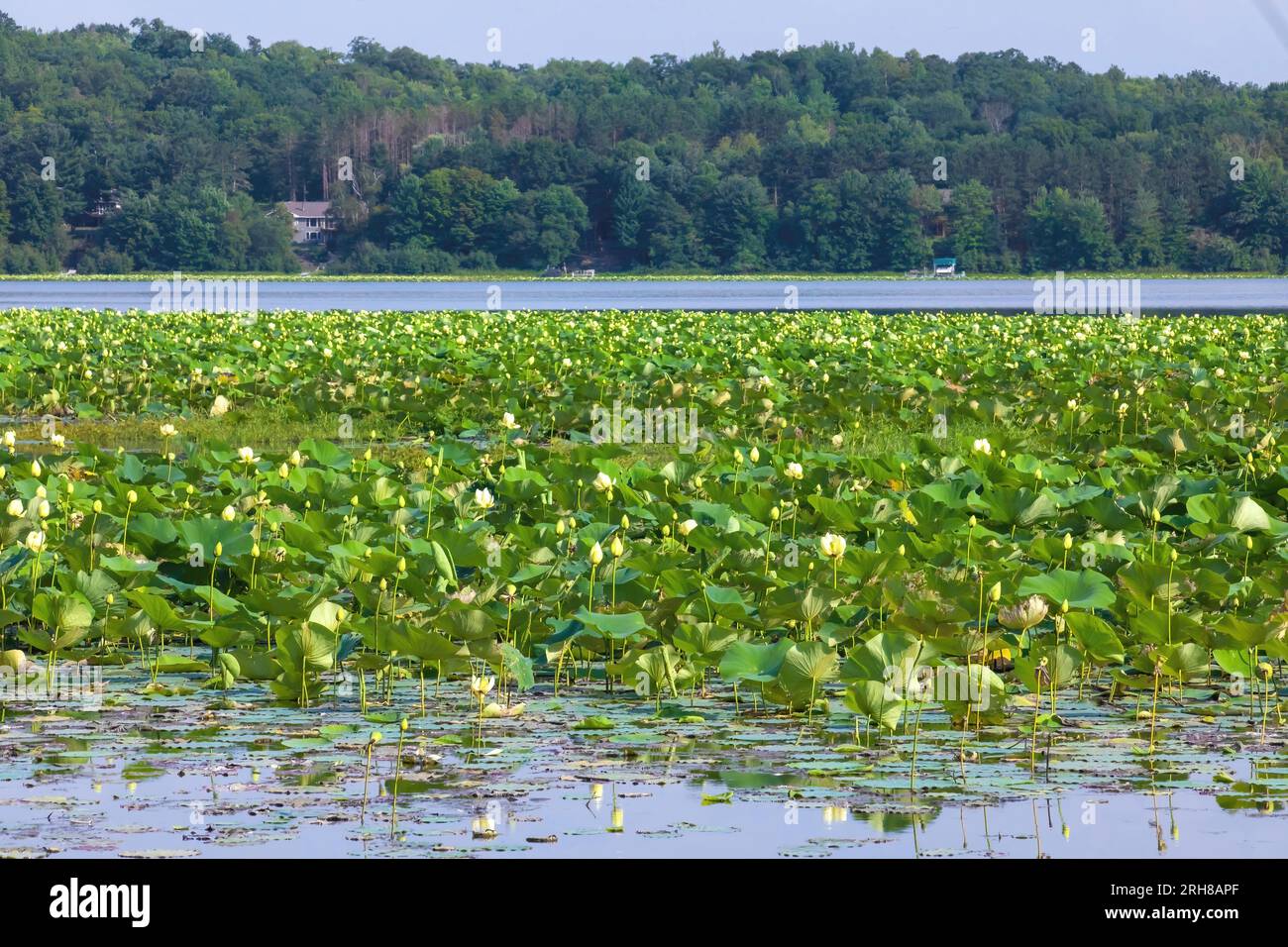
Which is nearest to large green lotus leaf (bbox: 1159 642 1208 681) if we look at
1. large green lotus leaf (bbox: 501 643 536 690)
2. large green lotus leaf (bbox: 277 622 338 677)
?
large green lotus leaf (bbox: 501 643 536 690)

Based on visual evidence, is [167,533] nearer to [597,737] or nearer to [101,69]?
[597,737]

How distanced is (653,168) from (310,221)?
2107 centimetres

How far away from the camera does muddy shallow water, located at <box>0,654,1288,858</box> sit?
3.56 metres

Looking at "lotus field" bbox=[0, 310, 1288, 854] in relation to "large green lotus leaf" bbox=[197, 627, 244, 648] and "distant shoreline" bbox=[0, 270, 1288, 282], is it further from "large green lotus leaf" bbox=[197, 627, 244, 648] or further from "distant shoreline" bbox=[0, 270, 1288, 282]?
"distant shoreline" bbox=[0, 270, 1288, 282]

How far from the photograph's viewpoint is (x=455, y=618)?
15.1 feet

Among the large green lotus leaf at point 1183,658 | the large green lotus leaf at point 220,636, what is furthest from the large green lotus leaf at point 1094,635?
the large green lotus leaf at point 220,636

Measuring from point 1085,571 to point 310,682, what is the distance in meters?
2.16

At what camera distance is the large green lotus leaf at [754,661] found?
14.5 ft

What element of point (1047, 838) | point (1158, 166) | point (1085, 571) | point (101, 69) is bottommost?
point (1047, 838)

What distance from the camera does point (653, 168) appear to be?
98.1m

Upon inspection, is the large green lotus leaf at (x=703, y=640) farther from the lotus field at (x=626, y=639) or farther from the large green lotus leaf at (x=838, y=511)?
the large green lotus leaf at (x=838, y=511)

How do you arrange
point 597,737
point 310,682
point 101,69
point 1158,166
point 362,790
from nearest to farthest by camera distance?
1. point 362,790
2. point 597,737
3. point 310,682
4. point 1158,166
5. point 101,69
